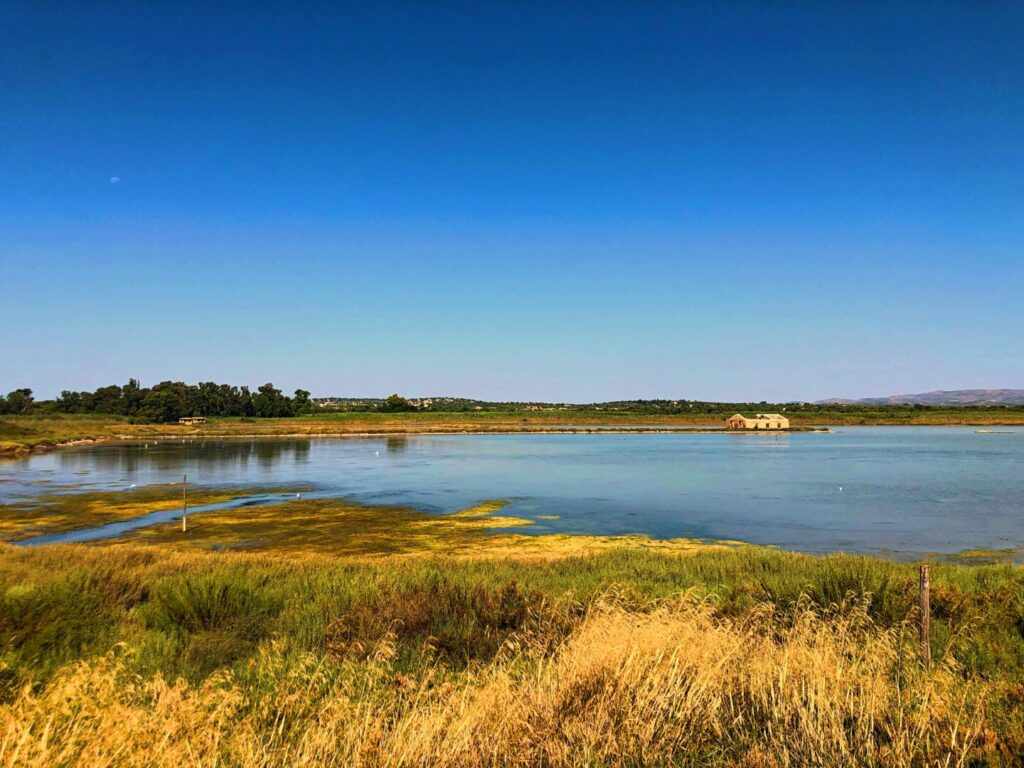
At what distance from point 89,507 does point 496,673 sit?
31.9 m

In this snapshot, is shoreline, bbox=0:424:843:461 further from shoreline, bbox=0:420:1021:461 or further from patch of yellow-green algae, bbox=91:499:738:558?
patch of yellow-green algae, bbox=91:499:738:558

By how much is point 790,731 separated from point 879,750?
624 millimetres

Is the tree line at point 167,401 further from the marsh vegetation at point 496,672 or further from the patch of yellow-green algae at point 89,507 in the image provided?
the marsh vegetation at point 496,672

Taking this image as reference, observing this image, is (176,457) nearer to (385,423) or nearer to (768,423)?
(385,423)

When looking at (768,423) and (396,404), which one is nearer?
(768,423)

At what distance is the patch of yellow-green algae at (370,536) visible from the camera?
21.0 metres

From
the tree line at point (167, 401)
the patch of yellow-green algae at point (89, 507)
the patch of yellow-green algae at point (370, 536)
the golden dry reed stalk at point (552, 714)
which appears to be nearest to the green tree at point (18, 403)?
the tree line at point (167, 401)

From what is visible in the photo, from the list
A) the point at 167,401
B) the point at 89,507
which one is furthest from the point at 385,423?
the point at 89,507

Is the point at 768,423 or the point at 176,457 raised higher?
the point at 768,423

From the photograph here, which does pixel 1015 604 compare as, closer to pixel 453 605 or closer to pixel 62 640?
pixel 453 605

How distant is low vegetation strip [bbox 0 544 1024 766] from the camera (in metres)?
4.65

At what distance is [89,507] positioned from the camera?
31094 millimetres

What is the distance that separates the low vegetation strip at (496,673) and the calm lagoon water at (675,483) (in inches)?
528

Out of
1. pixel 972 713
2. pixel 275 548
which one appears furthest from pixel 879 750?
pixel 275 548
